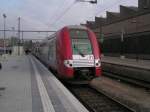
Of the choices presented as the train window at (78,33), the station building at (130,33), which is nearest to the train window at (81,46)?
the train window at (78,33)

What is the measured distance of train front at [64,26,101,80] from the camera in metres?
18.5

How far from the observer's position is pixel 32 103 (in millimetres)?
10398

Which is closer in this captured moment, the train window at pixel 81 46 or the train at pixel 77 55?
the train at pixel 77 55

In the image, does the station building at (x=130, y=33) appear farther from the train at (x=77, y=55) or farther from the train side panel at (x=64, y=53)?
the train side panel at (x=64, y=53)

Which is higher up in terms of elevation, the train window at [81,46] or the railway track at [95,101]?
the train window at [81,46]

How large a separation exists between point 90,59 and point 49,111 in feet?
32.1

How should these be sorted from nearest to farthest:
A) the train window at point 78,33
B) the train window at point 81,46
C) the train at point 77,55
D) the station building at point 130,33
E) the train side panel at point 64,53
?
the train side panel at point 64,53 → the train at point 77,55 → the train window at point 81,46 → the train window at point 78,33 → the station building at point 130,33

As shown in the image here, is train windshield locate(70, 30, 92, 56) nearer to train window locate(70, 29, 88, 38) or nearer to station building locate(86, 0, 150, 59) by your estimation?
train window locate(70, 29, 88, 38)

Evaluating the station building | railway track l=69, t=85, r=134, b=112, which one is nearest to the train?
railway track l=69, t=85, r=134, b=112

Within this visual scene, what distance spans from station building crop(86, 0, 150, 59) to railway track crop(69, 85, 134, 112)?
38.1 m

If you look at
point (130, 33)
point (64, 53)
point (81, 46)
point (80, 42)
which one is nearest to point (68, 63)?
point (64, 53)

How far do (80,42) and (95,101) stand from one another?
→ 494 centimetres

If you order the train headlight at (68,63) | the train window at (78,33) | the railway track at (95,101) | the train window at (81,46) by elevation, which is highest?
the train window at (78,33)

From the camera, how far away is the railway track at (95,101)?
43.0 ft
